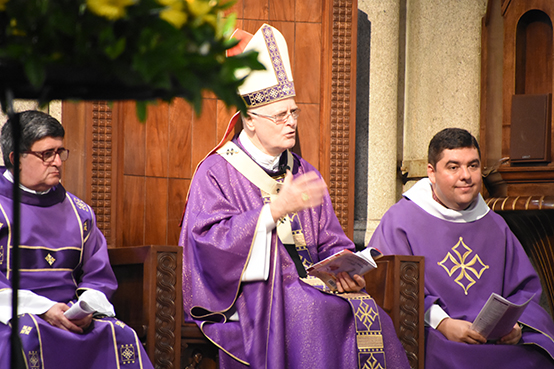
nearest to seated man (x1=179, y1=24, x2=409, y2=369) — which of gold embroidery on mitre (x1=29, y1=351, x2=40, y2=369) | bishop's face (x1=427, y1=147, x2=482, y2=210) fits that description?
bishop's face (x1=427, y1=147, x2=482, y2=210)

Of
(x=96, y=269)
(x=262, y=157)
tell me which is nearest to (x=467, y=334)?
(x=262, y=157)

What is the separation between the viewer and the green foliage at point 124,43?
144 centimetres

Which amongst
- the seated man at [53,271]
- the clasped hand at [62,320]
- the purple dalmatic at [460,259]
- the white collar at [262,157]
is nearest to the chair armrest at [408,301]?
the purple dalmatic at [460,259]

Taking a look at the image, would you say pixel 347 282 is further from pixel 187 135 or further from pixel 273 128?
pixel 187 135

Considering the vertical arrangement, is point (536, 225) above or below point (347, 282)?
above

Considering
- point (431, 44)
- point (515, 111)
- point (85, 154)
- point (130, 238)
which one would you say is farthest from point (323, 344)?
point (431, 44)

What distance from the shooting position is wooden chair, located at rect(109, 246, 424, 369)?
3.49 meters

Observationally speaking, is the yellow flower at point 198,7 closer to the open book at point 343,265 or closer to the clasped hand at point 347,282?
the open book at point 343,265

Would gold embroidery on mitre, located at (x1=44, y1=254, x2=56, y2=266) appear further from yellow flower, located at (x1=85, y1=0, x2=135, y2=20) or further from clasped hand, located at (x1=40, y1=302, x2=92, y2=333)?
yellow flower, located at (x1=85, y1=0, x2=135, y2=20)

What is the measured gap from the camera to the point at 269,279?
3684 millimetres

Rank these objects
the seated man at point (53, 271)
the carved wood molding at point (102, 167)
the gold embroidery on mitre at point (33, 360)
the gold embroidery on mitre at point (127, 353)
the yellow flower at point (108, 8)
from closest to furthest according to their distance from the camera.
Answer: the yellow flower at point (108, 8) < the gold embroidery on mitre at point (33, 360) < the seated man at point (53, 271) < the gold embroidery on mitre at point (127, 353) < the carved wood molding at point (102, 167)

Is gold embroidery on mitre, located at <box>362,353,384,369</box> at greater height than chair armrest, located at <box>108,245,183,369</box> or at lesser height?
lesser

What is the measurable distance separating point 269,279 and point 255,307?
178 millimetres

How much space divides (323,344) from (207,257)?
80cm
